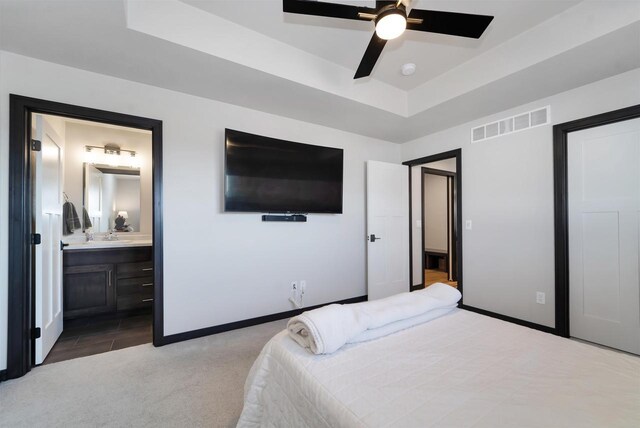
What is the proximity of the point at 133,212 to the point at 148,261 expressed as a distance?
101 cm

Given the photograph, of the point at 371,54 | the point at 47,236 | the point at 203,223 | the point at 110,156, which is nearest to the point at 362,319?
the point at 371,54

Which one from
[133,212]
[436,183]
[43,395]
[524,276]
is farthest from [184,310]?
[436,183]

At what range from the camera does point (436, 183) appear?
6086 millimetres

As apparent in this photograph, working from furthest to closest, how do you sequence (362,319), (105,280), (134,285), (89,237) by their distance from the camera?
(89,237) → (134,285) → (105,280) → (362,319)

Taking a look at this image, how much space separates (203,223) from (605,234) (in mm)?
3707

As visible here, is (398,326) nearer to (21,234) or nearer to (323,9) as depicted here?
(323,9)

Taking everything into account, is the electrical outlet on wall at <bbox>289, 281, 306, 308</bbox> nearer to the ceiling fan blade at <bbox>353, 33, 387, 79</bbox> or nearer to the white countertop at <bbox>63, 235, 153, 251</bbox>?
the white countertop at <bbox>63, 235, 153, 251</bbox>

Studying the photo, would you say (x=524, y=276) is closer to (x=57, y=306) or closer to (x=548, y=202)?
(x=548, y=202)

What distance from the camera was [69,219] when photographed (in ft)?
10.8

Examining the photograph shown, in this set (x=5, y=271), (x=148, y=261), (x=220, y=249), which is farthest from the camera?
(x=148, y=261)

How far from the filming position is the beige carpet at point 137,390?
62.2 inches

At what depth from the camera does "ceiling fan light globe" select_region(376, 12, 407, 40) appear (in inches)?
57.0

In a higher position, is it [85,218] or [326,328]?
[85,218]

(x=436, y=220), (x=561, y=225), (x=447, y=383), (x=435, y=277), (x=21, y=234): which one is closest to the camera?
(x=447, y=383)
